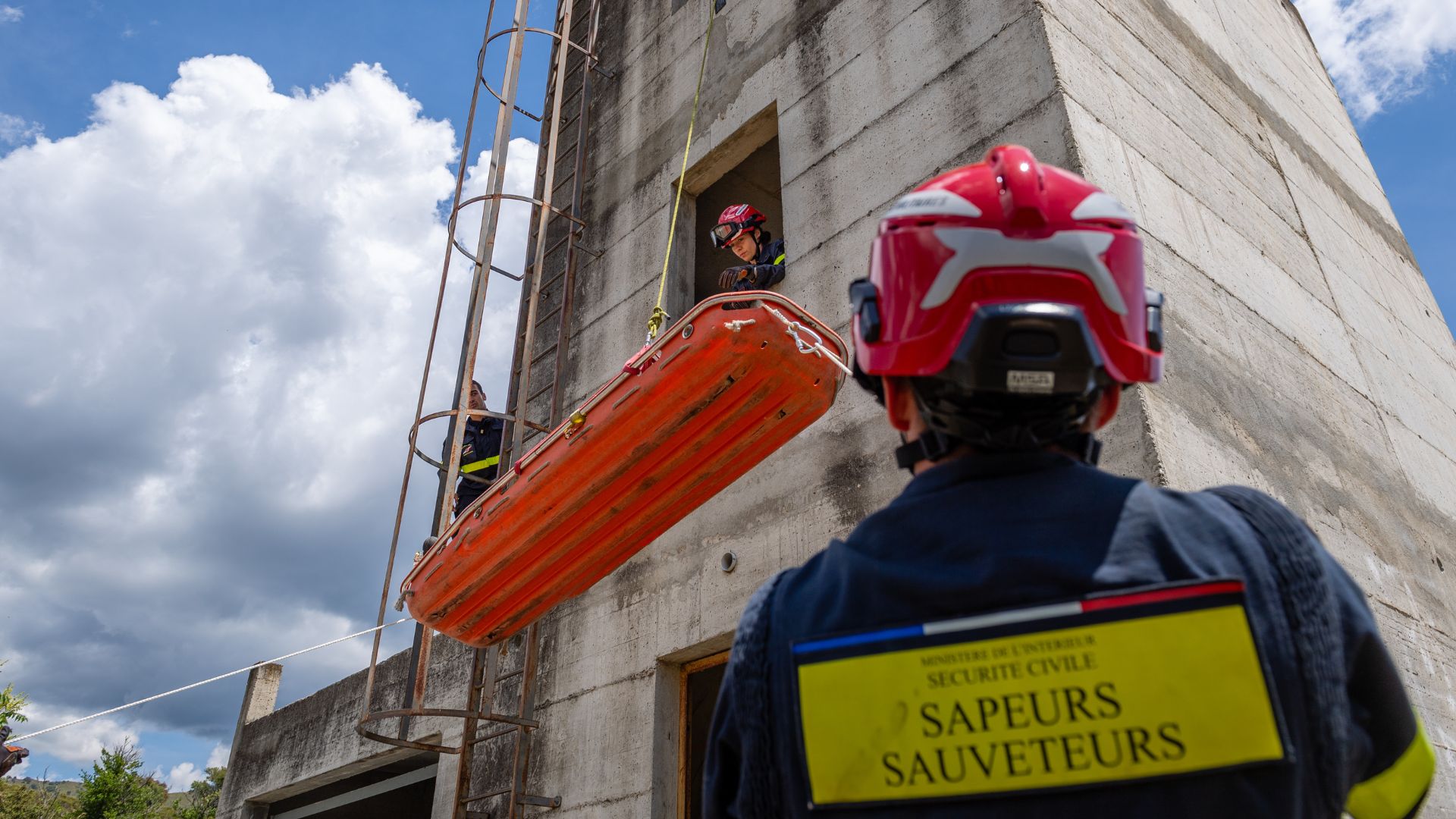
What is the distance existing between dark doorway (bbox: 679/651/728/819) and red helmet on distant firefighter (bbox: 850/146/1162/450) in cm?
356

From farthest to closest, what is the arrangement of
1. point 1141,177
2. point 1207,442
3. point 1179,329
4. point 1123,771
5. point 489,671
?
1. point 489,671
2. point 1141,177
3. point 1179,329
4. point 1207,442
5. point 1123,771

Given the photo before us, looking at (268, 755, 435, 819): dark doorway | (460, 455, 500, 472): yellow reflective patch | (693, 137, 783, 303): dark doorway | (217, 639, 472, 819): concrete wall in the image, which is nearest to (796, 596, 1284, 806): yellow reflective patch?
(217, 639, 472, 819): concrete wall

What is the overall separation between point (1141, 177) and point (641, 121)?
449cm

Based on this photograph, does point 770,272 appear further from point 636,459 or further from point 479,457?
point 479,457

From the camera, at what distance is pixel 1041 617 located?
1021mm

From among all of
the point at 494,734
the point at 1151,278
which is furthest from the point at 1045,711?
the point at 494,734

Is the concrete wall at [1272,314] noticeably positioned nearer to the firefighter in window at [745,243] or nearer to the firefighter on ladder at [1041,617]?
the firefighter in window at [745,243]

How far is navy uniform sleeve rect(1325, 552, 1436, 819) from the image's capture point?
3.38ft

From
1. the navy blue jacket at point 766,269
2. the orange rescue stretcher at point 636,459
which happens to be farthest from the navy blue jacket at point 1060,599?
the navy blue jacket at point 766,269

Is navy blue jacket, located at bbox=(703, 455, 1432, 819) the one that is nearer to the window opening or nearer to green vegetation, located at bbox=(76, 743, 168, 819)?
the window opening

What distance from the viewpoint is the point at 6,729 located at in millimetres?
7188

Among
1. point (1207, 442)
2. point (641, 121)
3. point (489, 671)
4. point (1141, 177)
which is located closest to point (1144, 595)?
point (1207, 442)

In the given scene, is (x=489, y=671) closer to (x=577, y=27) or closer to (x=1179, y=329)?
(x=1179, y=329)

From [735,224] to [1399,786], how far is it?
18.4ft
